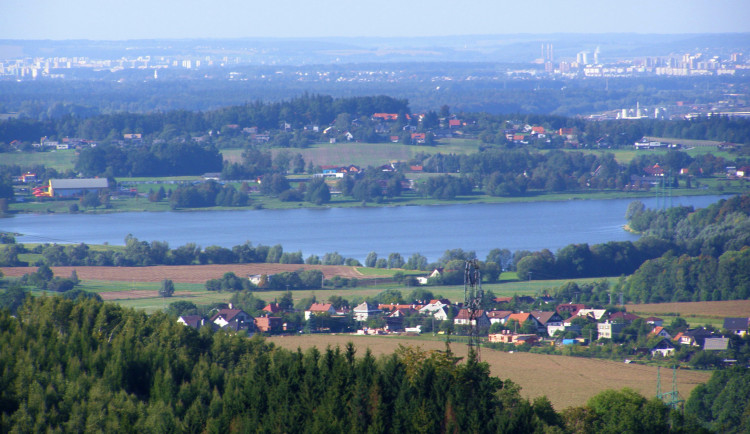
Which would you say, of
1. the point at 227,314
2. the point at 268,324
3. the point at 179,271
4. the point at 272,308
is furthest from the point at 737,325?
the point at 179,271

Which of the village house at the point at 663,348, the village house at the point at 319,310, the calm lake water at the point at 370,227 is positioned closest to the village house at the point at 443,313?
the village house at the point at 319,310

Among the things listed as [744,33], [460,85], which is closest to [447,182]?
[460,85]

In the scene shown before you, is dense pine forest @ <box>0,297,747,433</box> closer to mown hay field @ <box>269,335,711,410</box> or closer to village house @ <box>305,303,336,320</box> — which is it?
mown hay field @ <box>269,335,711,410</box>

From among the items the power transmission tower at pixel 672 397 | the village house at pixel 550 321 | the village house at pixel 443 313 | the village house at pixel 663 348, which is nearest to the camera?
the power transmission tower at pixel 672 397

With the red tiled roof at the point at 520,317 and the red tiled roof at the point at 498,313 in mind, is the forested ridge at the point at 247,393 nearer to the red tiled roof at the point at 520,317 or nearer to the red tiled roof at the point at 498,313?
the red tiled roof at the point at 520,317

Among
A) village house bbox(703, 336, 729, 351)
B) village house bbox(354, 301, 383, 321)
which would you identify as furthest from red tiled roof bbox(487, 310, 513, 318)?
village house bbox(703, 336, 729, 351)

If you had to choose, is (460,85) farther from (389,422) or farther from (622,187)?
(389,422)

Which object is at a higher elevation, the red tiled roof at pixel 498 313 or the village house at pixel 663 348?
the village house at pixel 663 348
